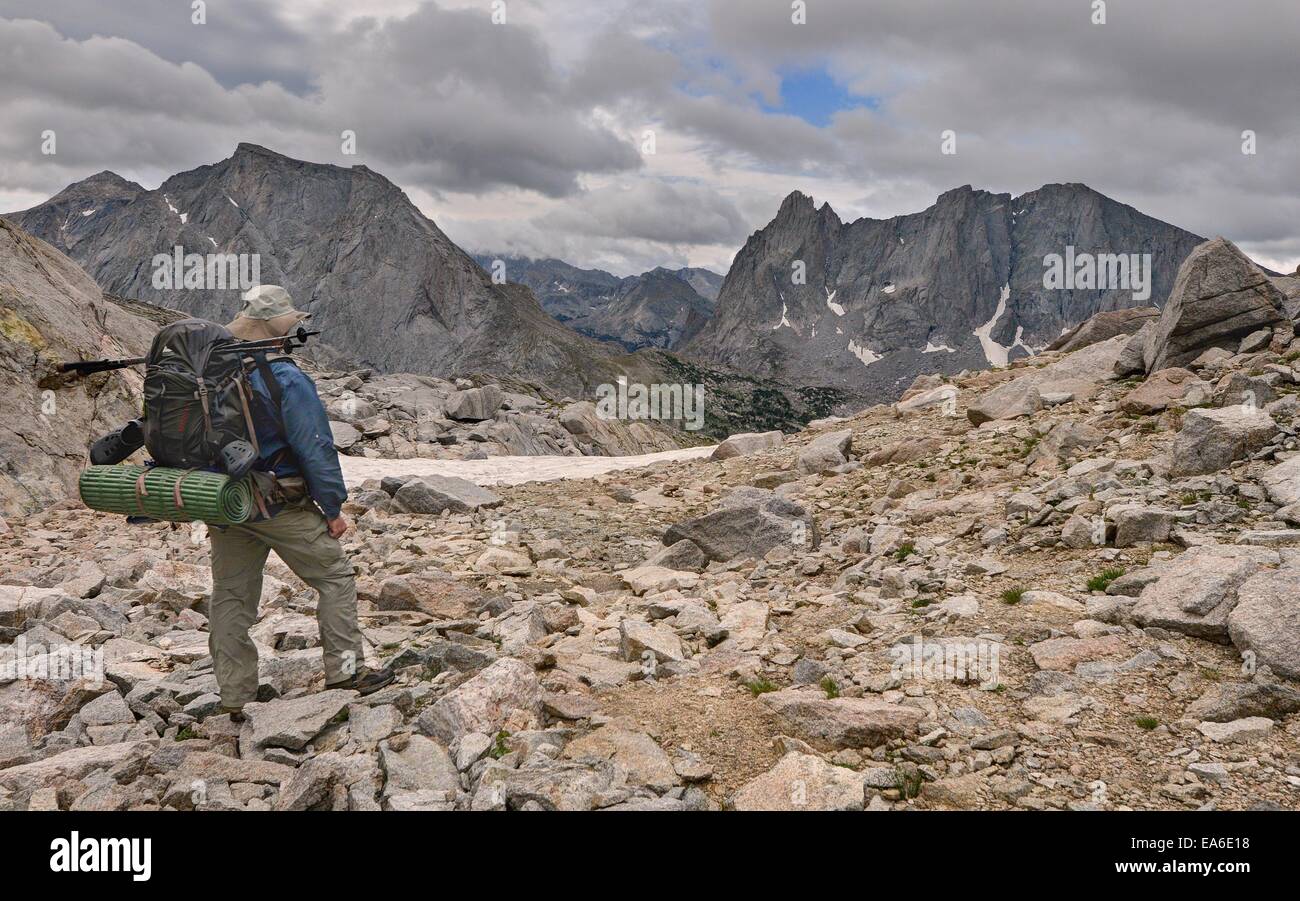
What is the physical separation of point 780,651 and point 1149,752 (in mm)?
3602

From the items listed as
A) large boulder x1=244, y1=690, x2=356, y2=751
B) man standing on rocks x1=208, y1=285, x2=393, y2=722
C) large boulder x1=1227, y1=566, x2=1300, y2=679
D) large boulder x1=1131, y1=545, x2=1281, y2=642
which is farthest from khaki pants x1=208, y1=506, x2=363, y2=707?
large boulder x1=1227, y1=566, x2=1300, y2=679

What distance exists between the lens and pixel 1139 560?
8.80m

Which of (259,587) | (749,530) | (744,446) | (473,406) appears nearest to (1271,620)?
(749,530)

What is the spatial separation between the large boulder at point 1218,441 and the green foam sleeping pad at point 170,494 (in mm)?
12278

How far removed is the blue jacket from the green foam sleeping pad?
1.45 feet

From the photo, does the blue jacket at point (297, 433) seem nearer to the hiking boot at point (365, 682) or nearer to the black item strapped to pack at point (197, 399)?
the black item strapped to pack at point (197, 399)

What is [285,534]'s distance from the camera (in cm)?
712

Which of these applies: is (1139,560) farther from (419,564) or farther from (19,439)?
(19,439)

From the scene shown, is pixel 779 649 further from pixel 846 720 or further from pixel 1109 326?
pixel 1109 326

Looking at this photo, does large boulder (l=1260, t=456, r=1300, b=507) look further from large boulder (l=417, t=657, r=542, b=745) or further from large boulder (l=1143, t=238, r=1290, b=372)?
large boulder (l=417, t=657, r=542, b=745)

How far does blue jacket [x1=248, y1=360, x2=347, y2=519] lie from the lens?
695 cm

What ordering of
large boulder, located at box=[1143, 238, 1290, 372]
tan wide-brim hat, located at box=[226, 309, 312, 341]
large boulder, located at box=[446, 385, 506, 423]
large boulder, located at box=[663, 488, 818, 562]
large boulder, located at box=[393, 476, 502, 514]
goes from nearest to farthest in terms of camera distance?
tan wide-brim hat, located at box=[226, 309, 312, 341], large boulder, located at box=[663, 488, 818, 562], large boulder, located at box=[1143, 238, 1290, 372], large boulder, located at box=[393, 476, 502, 514], large boulder, located at box=[446, 385, 506, 423]

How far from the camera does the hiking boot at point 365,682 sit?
7445 mm
